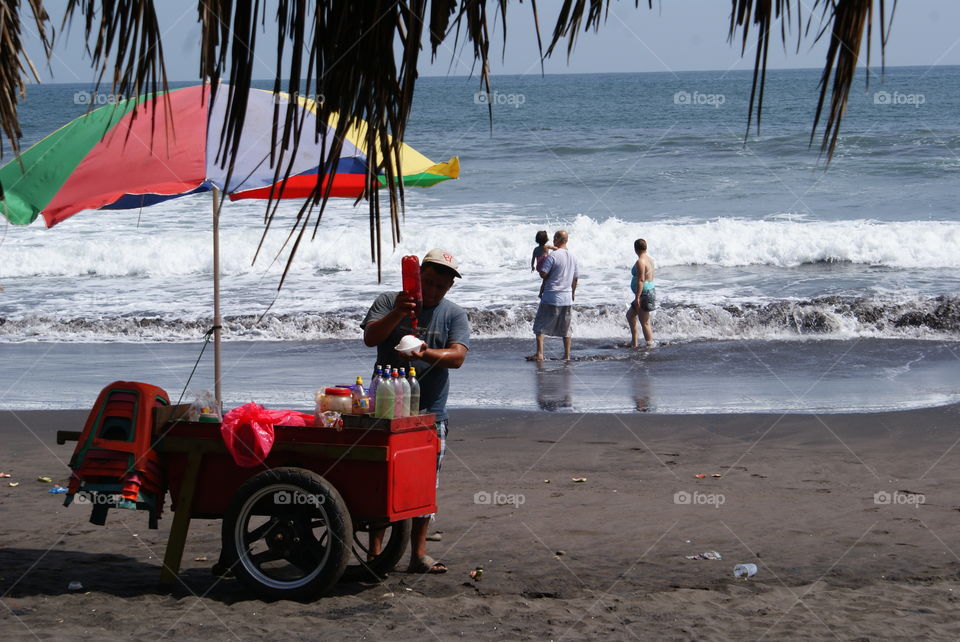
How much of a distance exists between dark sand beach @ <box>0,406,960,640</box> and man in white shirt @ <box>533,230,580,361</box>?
12.0 feet

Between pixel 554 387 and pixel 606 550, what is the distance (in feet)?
16.2

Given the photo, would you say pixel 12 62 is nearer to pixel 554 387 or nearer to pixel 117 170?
pixel 117 170

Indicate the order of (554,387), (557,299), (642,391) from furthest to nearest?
(557,299) → (554,387) → (642,391)

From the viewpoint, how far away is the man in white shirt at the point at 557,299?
12.0 meters

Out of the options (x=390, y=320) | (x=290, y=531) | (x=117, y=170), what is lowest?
(x=290, y=531)

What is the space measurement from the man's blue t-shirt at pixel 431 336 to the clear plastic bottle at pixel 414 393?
9.5 inches

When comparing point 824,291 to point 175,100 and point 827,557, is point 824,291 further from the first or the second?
point 175,100

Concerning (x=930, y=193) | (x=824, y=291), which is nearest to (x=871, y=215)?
(x=930, y=193)

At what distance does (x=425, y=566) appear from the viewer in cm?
516

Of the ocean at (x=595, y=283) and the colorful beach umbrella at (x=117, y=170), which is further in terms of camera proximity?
the ocean at (x=595, y=283)

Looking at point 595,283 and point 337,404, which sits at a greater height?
point 337,404

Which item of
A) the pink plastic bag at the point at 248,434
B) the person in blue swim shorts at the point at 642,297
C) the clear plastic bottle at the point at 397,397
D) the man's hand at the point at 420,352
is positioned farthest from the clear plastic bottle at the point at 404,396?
the person in blue swim shorts at the point at 642,297

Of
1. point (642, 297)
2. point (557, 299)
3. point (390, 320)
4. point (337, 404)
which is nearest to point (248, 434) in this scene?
point (337, 404)

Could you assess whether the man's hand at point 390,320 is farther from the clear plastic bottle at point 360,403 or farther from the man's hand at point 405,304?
the clear plastic bottle at point 360,403
